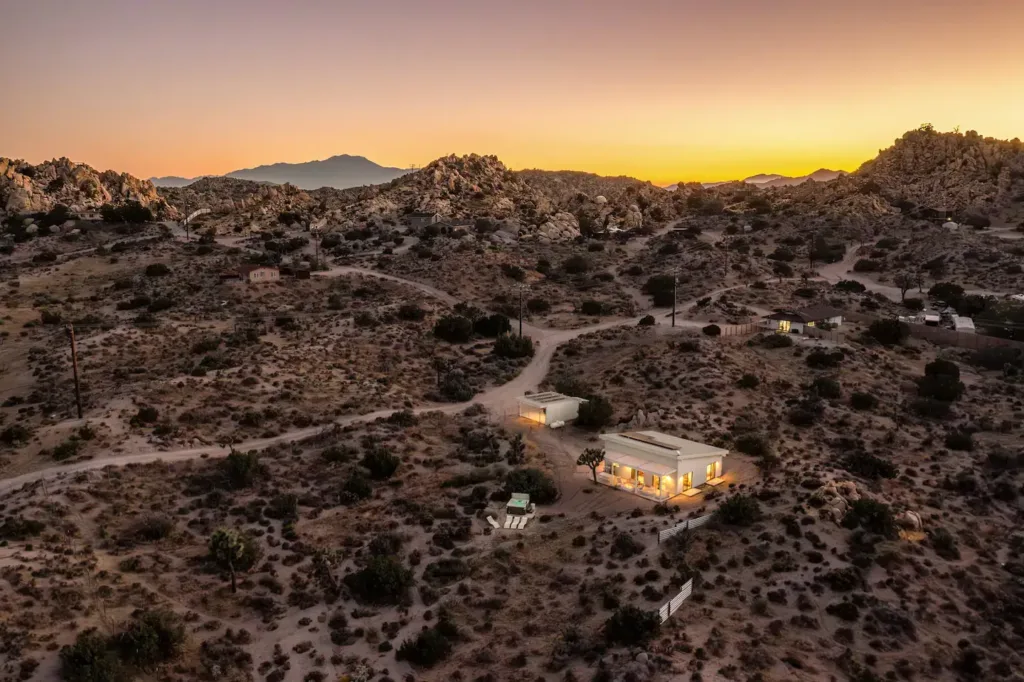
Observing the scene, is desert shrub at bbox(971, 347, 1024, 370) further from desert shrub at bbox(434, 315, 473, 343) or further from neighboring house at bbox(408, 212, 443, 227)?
neighboring house at bbox(408, 212, 443, 227)

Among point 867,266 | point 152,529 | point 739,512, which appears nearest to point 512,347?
point 739,512

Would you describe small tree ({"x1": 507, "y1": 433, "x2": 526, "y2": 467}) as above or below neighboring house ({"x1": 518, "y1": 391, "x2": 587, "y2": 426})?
below

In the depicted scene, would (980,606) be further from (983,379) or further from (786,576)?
(983,379)

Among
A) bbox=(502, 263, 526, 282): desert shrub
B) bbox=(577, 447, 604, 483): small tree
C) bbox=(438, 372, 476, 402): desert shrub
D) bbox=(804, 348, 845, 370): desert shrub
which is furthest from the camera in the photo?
bbox=(502, 263, 526, 282): desert shrub

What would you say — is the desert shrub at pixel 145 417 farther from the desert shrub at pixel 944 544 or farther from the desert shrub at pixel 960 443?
the desert shrub at pixel 960 443

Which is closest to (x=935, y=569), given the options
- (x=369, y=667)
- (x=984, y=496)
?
(x=984, y=496)

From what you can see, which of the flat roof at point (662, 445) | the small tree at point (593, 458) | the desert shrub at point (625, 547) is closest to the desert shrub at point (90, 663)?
the desert shrub at point (625, 547)

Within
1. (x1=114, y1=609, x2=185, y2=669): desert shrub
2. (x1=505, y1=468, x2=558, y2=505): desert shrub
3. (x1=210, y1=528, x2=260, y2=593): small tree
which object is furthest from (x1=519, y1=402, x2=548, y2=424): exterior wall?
(x1=114, y1=609, x2=185, y2=669): desert shrub
